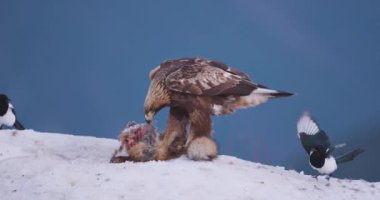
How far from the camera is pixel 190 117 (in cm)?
393

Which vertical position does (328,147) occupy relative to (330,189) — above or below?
above

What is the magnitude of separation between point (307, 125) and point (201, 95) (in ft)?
4.51

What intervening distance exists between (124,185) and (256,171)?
3.91 feet

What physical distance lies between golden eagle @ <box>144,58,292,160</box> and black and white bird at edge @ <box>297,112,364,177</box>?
0.89 meters

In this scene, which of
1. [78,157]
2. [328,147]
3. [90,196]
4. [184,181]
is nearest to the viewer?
[90,196]

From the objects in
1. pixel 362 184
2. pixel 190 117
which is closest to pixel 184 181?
pixel 190 117

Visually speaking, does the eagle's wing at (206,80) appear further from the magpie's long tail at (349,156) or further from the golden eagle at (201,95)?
the magpie's long tail at (349,156)

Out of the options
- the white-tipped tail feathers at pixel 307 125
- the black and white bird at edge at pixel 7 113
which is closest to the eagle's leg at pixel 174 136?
the white-tipped tail feathers at pixel 307 125

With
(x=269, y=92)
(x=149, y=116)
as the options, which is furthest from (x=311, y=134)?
(x=149, y=116)

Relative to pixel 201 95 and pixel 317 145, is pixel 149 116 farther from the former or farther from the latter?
pixel 317 145

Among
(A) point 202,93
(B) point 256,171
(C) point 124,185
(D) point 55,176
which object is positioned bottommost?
(D) point 55,176

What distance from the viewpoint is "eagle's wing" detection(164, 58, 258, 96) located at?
3840 millimetres

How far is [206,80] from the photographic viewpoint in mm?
3891

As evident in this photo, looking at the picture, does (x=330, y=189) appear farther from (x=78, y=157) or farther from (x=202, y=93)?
(x=78, y=157)
